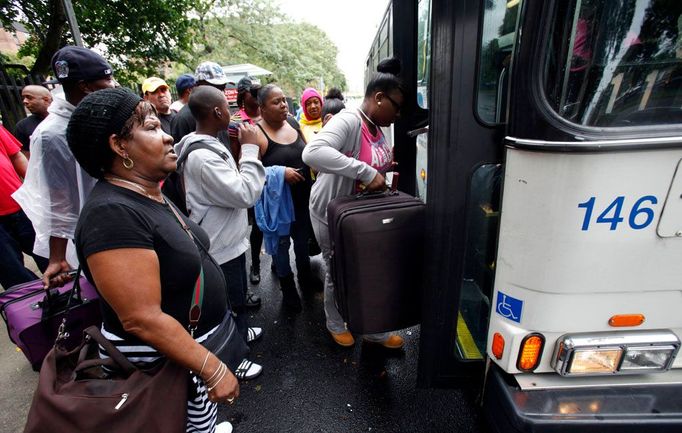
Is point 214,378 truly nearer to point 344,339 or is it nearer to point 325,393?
point 325,393

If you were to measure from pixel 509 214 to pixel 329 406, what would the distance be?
5.59 feet

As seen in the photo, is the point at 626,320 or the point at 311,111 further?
the point at 311,111

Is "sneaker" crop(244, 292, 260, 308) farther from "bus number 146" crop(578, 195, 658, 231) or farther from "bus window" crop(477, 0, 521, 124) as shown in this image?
"bus number 146" crop(578, 195, 658, 231)

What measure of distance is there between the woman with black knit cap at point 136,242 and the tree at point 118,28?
9149 mm

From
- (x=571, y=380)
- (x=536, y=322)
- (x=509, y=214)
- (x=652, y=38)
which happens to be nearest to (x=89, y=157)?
(x=509, y=214)

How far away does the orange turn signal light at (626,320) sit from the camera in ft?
4.02

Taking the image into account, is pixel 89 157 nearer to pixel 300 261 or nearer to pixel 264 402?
pixel 264 402

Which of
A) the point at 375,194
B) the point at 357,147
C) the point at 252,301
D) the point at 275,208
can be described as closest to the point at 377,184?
the point at 375,194

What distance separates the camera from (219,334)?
53.9 inches

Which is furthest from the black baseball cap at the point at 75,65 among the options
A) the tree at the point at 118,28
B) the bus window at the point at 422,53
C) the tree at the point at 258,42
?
the tree at the point at 258,42

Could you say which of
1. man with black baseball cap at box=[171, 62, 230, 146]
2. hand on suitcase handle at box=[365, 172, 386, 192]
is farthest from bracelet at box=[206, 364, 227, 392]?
man with black baseball cap at box=[171, 62, 230, 146]

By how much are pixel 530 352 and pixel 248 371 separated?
6.26ft

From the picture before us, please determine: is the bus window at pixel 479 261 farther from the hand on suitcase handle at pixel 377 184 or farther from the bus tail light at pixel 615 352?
the hand on suitcase handle at pixel 377 184

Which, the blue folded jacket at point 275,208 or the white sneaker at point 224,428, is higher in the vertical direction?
the blue folded jacket at point 275,208
